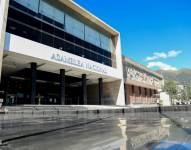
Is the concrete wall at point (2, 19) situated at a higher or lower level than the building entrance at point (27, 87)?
higher

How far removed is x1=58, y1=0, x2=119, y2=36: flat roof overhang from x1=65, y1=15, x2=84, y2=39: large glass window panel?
1.82 metres

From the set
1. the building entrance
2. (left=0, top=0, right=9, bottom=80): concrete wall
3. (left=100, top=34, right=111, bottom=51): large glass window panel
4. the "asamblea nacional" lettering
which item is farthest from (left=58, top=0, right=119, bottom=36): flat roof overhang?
the building entrance

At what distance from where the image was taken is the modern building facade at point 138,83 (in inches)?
2093

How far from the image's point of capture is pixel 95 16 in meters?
40.0

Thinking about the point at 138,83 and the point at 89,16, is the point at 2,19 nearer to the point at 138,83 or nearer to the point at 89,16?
the point at 89,16

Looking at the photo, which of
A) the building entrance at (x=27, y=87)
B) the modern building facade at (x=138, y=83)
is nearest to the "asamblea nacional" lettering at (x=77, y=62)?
the building entrance at (x=27, y=87)

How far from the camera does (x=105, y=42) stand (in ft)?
151

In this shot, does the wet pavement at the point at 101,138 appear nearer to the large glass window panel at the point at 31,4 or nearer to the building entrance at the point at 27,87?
the large glass window panel at the point at 31,4

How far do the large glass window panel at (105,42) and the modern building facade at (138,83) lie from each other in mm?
7170

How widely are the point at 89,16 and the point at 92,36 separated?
457 centimetres

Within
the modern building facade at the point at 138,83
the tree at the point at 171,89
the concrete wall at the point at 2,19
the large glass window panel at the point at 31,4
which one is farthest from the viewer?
the tree at the point at 171,89

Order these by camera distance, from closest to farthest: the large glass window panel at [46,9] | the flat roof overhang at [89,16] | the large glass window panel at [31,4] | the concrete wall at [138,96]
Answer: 1. the large glass window panel at [31,4]
2. the large glass window panel at [46,9]
3. the flat roof overhang at [89,16]
4. the concrete wall at [138,96]

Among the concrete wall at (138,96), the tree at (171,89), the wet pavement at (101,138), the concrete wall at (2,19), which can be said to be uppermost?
the concrete wall at (2,19)

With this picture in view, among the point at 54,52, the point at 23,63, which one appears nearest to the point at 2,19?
the point at 23,63
